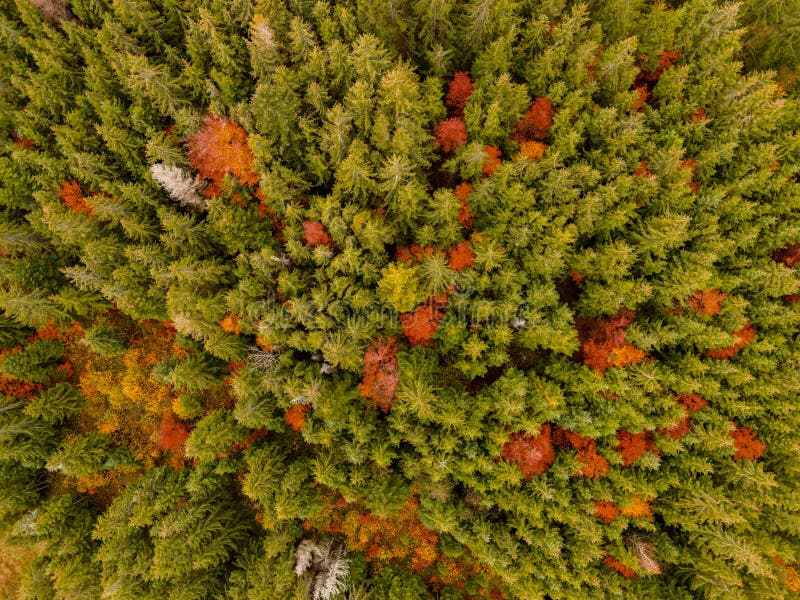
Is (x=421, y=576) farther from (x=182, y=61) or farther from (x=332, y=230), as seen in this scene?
(x=182, y=61)

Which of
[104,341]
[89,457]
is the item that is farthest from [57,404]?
[104,341]

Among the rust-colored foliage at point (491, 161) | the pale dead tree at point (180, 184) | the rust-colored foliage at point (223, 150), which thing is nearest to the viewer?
the pale dead tree at point (180, 184)

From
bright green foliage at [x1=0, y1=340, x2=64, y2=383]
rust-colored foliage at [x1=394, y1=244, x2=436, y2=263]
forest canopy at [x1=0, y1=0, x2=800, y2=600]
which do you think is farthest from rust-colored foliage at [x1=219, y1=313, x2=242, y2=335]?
bright green foliage at [x1=0, y1=340, x2=64, y2=383]

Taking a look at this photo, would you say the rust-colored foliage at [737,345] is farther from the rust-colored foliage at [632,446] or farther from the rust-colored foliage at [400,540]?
the rust-colored foliage at [400,540]

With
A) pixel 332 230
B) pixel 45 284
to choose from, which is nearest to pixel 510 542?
pixel 332 230

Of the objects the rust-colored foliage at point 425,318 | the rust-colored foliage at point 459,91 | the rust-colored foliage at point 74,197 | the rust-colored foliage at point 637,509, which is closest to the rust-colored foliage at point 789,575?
the rust-colored foliage at point 637,509

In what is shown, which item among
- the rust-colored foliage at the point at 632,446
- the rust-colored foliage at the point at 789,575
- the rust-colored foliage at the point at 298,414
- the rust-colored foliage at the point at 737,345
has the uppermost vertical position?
the rust-colored foliage at the point at 737,345
